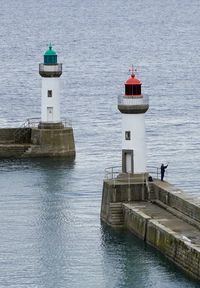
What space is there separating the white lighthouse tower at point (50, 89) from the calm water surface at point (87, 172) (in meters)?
1.68

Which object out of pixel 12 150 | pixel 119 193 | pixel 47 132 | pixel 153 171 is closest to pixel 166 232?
pixel 119 193

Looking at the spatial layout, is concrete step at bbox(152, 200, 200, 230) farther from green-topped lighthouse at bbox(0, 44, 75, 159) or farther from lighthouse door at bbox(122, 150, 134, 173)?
green-topped lighthouse at bbox(0, 44, 75, 159)

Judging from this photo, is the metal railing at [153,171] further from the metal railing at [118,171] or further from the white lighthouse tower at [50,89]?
the white lighthouse tower at [50,89]

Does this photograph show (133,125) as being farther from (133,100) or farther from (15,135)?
(15,135)

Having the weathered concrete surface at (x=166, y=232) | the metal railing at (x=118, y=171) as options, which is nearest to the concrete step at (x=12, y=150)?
the metal railing at (x=118, y=171)

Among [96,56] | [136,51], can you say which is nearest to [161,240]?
[96,56]

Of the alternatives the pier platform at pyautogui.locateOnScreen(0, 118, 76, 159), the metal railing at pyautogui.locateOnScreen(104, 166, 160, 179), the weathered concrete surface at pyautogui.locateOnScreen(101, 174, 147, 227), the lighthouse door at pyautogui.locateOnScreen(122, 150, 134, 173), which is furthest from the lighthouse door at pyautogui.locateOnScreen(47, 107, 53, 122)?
the weathered concrete surface at pyautogui.locateOnScreen(101, 174, 147, 227)

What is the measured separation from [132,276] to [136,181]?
5.67 m

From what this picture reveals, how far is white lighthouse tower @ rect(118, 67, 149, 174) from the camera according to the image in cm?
4409

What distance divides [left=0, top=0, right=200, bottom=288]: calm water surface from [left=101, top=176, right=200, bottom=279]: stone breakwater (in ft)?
1.22

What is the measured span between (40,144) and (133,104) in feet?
49.7

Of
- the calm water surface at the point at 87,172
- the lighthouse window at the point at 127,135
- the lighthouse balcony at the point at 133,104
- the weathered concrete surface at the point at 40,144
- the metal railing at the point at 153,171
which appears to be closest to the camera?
the calm water surface at the point at 87,172

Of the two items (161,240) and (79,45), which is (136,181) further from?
(79,45)

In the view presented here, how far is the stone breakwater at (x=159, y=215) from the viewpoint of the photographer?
37969 mm
